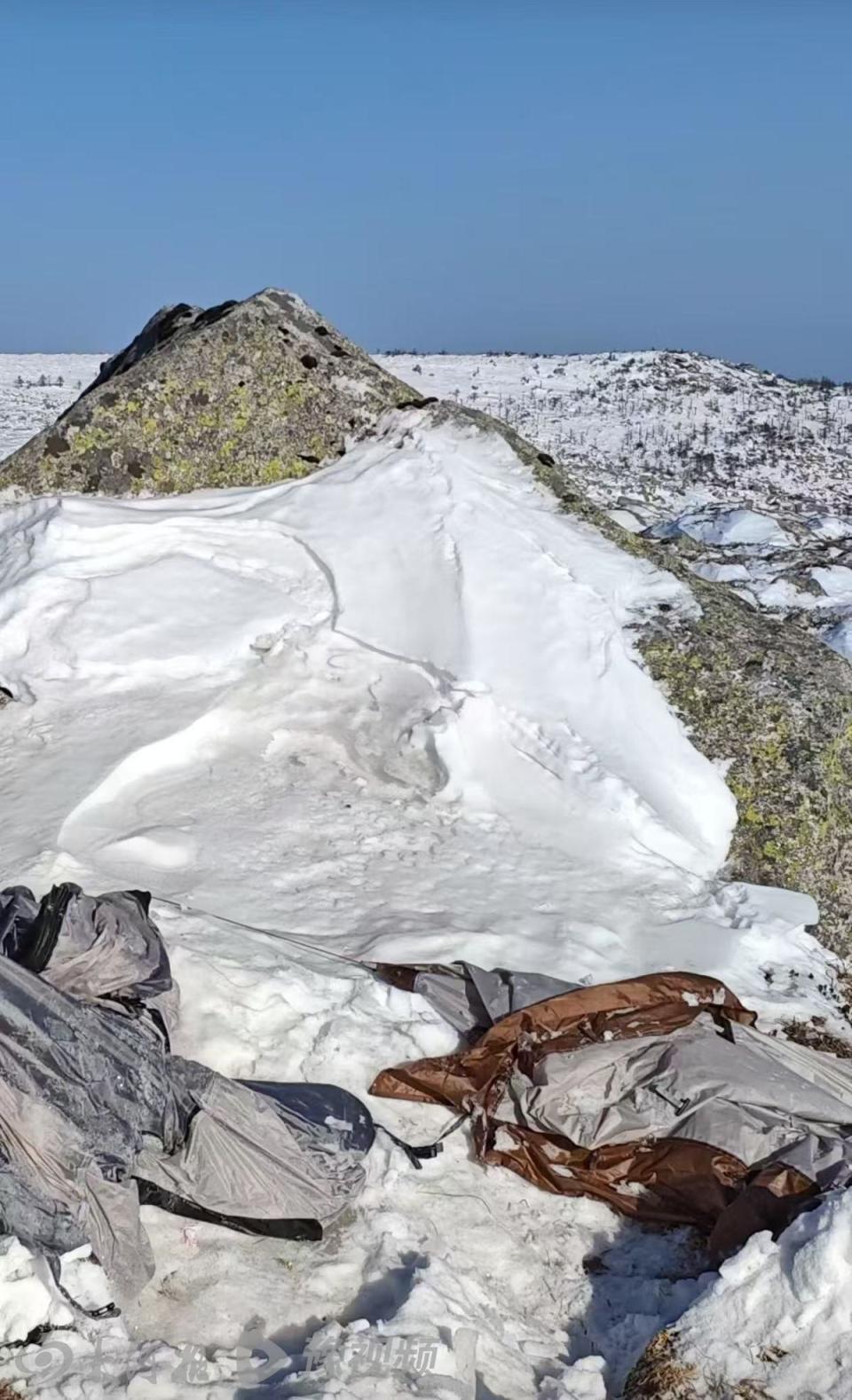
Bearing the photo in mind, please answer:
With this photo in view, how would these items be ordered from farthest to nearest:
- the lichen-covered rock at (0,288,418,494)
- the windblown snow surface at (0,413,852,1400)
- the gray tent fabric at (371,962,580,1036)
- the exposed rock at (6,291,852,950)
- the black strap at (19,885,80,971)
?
the lichen-covered rock at (0,288,418,494)
the exposed rock at (6,291,852,950)
the gray tent fabric at (371,962,580,1036)
the black strap at (19,885,80,971)
the windblown snow surface at (0,413,852,1400)

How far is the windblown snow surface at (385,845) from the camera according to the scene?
2.96 m

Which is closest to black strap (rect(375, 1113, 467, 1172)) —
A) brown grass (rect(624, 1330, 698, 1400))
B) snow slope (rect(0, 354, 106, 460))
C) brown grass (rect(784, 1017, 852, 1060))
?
brown grass (rect(624, 1330, 698, 1400))

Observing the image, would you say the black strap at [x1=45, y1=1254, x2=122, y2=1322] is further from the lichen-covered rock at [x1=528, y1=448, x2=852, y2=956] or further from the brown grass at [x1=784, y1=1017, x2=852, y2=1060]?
the lichen-covered rock at [x1=528, y1=448, x2=852, y2=956]

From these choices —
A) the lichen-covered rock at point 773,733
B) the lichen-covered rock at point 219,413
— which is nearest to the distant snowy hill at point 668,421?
the lichen-covered rock at point 219,413

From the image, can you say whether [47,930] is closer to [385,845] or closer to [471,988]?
[471,988]

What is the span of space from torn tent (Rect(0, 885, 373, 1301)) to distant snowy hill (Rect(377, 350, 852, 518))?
13.4 m

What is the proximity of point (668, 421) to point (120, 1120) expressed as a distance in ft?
77.0

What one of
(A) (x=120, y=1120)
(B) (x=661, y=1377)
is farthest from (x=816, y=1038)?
(A) (x=120, y=1120)

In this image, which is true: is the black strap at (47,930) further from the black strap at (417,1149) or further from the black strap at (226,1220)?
the black strap at (417,1149)

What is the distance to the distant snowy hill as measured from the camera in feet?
63.2

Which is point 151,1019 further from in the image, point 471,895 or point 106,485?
point 106,485

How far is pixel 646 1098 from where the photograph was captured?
153 inches

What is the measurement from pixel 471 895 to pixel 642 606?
6.41 feet

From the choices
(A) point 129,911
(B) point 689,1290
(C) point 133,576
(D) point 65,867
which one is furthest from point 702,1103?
(C) point 133,576
